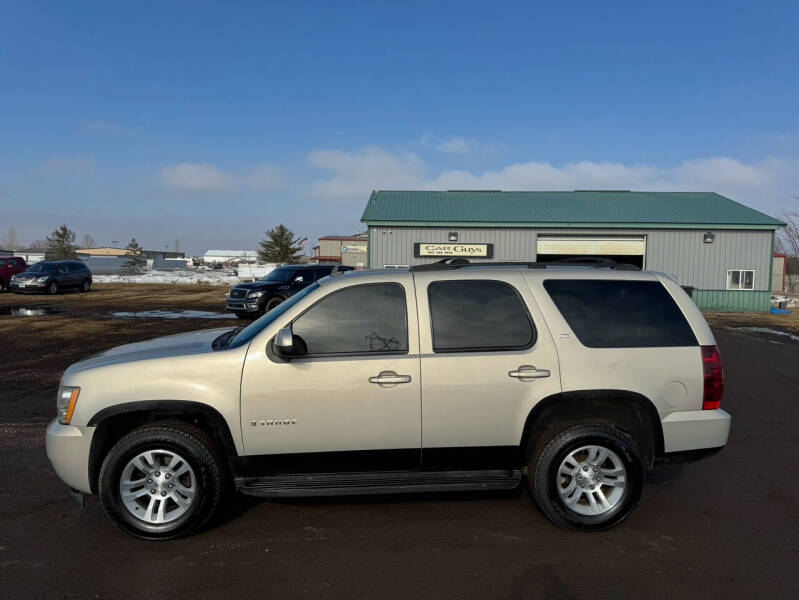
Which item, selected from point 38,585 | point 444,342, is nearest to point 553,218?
point 444,342

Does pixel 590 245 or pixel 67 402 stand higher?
pixel 590 245

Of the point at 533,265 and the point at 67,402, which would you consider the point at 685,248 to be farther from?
the point at 67,402

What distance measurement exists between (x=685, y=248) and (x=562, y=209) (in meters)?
5.84

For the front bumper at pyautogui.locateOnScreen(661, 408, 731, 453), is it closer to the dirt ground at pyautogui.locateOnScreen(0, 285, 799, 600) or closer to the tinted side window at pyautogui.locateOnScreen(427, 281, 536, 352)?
the dirt ground at pyautogui.locateOnScreen(0, 285, 799, 600)

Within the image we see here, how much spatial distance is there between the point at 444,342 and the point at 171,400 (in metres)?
1.88

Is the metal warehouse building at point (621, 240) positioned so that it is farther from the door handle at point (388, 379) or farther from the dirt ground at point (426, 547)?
the door handle at point (388, 379)

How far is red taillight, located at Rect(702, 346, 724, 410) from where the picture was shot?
3.90 m

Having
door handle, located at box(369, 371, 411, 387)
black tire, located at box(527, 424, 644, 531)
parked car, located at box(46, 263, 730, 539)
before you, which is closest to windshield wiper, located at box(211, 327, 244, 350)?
parked car, located at box(46, 263, 730, 539)

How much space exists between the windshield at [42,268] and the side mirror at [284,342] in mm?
27237

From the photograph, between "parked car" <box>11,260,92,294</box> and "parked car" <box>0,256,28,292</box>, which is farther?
"parked car" <box>0,256,28,292</box>

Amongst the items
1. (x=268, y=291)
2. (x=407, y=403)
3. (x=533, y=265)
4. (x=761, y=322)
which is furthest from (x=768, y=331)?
(x=407, y=403)

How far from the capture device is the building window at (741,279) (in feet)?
82.9

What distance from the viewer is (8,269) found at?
90.6 feet

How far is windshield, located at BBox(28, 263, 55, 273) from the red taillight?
2891cm
